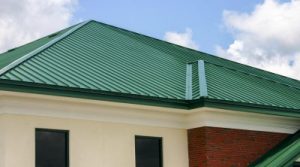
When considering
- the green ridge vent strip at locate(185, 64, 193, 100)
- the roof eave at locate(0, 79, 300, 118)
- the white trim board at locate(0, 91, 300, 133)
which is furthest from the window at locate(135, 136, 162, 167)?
the green ridge vent strip at locate(185, 64, 193, 100)

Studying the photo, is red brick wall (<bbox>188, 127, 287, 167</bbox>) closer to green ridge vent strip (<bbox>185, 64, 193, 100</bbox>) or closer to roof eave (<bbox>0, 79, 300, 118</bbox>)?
roof eave (<bbox>0, 79, 300, 118</bbox>)

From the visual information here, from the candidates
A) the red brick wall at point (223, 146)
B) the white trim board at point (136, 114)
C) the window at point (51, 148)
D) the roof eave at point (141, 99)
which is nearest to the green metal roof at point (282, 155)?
the red brick wall at point (223, 146)

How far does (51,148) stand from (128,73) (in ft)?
12.5

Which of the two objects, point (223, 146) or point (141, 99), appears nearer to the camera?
point (141, 99)

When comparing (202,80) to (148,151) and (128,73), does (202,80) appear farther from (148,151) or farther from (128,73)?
(148,151)

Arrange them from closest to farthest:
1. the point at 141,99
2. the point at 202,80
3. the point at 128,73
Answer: the point at 141,99
the point at 128,73
the point at 202,80

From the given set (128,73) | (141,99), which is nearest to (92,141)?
(141,99)

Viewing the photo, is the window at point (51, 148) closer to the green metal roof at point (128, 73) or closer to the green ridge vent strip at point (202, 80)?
the green metal roof at point (128, 73)

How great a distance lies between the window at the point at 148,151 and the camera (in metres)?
17.1

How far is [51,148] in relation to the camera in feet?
50.4

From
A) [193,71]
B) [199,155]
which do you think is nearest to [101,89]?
[199,155]

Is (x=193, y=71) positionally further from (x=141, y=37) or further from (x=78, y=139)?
(x=78, y=139)

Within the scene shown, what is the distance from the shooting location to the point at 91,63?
58.6 feet

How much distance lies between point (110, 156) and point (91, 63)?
118 inches
